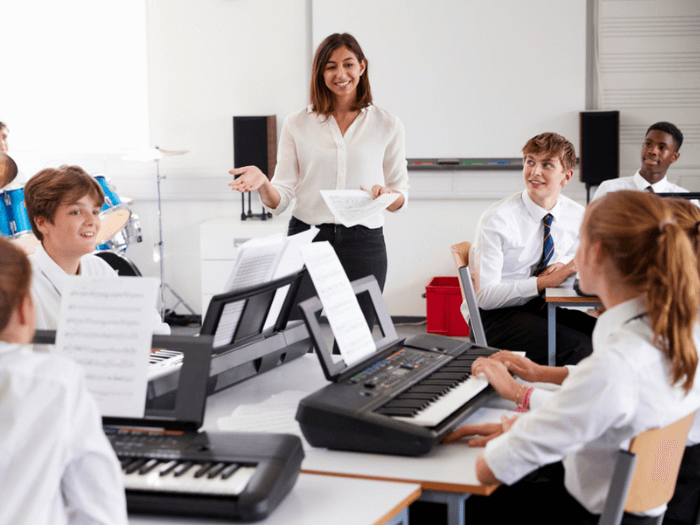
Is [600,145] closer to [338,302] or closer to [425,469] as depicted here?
[338,302]

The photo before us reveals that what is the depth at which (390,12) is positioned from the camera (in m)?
5.14

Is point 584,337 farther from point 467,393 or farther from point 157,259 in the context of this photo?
point 157,259

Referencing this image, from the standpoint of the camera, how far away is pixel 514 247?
322 cm

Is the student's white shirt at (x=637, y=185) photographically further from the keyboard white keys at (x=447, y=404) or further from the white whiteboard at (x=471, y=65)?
the keyboard white keys at (x=447, y=404)

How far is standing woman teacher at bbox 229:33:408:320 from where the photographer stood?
2.85 meters

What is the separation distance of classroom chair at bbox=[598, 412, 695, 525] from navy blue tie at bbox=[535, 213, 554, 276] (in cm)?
192

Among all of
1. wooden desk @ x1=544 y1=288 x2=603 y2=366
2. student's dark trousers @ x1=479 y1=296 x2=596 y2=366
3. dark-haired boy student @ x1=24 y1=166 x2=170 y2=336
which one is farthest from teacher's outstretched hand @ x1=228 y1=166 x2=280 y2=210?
wooden desk @ x1=544 y1=288 x2=603 y2=366

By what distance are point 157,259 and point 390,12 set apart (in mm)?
2378

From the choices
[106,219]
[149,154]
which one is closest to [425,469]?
[106,219]

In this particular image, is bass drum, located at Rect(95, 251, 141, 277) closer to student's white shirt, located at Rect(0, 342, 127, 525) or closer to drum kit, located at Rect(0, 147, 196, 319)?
drum kit, located at Rect(0, 147, 196, 319)

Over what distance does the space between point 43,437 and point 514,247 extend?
98.0 inches

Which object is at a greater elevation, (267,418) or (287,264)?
(287,264)

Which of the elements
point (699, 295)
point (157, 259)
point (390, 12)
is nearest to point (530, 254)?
point (699, 295)

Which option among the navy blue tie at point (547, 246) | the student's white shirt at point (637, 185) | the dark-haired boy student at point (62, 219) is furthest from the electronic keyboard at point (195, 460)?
the student's white shirt at point (637, 185)
